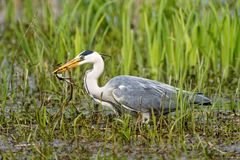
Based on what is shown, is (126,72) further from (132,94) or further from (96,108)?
(132,94)

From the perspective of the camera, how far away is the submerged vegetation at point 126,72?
6.72 m

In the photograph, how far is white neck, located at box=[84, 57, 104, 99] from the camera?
25.5 ft

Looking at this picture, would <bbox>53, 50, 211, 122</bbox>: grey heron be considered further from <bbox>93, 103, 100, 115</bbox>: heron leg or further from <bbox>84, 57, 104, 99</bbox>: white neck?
<bbox>93, 103, 100, 115</bbox>: heron leg

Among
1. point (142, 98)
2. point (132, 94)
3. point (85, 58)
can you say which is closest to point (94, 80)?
point (85, 58)

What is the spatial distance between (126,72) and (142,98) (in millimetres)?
1316

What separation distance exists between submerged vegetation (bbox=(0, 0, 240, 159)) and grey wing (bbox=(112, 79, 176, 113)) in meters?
0.15

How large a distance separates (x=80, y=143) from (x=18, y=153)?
58cm

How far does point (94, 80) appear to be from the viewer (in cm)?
782

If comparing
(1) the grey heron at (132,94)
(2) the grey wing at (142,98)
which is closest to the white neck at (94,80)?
(1) the grey heron at (132,94)

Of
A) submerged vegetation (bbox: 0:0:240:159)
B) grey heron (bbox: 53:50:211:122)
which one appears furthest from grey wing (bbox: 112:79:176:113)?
submerged vegetation (bbox: 0:0:240:159)

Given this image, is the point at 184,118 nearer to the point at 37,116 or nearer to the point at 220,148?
the point at 220,148

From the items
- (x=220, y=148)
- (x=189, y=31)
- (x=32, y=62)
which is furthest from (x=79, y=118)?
(x=189, y=31)

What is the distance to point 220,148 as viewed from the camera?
6.68 m

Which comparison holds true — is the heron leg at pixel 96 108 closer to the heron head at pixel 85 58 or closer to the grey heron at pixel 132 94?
the grey heron at pixel 132 94
